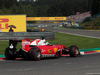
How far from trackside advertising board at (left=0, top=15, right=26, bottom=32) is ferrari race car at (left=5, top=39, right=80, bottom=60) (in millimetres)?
18371

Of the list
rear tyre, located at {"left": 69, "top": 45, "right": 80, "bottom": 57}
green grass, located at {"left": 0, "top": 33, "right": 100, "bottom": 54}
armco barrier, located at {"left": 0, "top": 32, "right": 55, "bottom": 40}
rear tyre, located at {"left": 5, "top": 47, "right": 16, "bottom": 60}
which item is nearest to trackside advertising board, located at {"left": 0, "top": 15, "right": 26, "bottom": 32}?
armco barrier, located at {"left": 0, "top": 32, "right": 55, "bottom": 40}

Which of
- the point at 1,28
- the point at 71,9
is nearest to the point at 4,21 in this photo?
the point at 1,28

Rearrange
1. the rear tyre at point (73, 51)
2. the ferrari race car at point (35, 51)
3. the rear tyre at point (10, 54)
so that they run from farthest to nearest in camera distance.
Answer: the rear tyre at point (73, 51) < the rear tyre at point (10, 54) < the ferrari race car at point (35, 51)

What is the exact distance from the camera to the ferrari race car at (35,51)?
1002 cm

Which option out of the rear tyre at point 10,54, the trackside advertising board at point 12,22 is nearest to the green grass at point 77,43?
the rear tyre at point 10,54

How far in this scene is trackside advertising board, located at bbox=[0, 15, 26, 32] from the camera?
94.4 ft

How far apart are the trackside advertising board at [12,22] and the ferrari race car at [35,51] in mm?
18371

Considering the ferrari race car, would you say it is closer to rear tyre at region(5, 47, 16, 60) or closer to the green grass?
rear tyre at region(5, 47, 16, 60)

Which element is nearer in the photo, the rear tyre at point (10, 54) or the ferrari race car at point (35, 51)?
the ferrari race car at point (35, 51)

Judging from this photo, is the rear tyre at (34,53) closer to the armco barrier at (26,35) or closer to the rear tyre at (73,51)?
the rear tyre at (73,51)

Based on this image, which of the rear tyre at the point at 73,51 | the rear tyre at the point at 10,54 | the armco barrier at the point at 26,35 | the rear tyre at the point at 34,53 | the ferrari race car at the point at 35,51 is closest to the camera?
the rear tyre at the point at 34,53

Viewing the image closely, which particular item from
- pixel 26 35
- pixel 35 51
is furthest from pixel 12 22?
pixel 35 51

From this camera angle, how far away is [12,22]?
29.0 m

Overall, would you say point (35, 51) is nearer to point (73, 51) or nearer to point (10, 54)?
point (10, 54)
